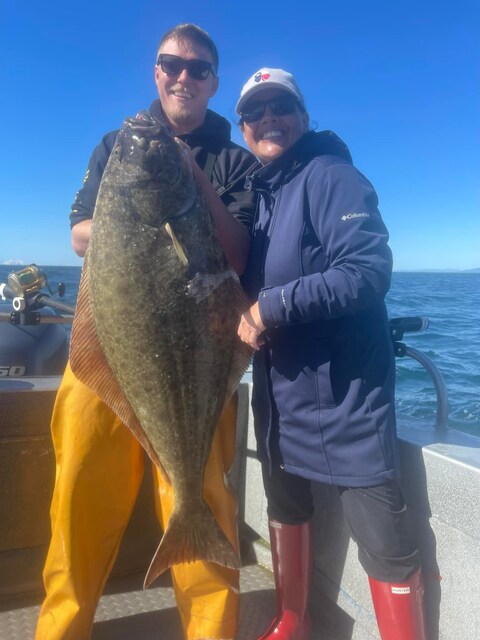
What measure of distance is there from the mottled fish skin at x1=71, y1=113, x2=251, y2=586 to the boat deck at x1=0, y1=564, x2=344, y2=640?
787mm

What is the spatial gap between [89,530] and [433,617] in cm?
149

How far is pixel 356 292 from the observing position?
205 centimetres

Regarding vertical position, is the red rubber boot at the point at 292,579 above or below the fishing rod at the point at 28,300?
below

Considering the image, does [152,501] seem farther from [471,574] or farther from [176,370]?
[471,574]

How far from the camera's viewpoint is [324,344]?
89.8 inches

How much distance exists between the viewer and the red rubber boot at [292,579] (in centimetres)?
258

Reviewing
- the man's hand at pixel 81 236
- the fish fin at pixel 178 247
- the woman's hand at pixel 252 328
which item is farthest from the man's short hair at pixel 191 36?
the woman's hand at pixel 252 328

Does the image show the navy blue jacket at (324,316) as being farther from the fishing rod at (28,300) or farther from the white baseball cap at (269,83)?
the fishing rod at (28,300)

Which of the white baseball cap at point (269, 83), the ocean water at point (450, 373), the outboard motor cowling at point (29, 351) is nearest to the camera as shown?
the white baseball cap at point (269, 83)

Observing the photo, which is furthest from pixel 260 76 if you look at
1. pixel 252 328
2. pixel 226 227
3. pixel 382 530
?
pixel 382 530

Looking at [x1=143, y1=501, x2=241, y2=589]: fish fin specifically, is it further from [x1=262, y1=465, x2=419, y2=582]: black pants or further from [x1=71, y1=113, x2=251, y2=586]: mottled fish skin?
[x1=262, y1=465, x2=419, y2=582]: black pants

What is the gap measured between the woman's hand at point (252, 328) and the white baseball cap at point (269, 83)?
104 cm

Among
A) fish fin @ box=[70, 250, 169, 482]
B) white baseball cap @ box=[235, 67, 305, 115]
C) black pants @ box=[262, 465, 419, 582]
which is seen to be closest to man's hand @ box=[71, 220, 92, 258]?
fish fin @ box=[70, 250, 169, 482]

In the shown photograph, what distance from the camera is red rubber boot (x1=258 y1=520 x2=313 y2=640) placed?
2578 mm
